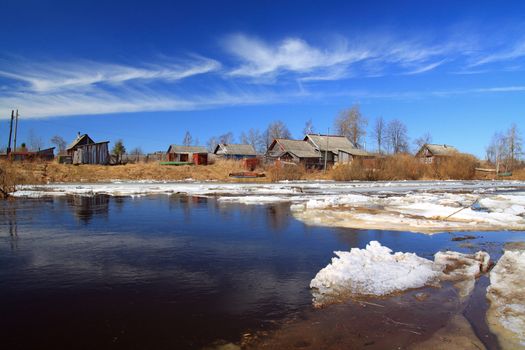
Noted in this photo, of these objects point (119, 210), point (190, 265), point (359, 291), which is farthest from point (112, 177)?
point (359, 291)

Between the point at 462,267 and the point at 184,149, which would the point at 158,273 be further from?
the point at 184,149

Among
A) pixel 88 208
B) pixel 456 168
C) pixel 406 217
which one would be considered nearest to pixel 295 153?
pixel 456 168

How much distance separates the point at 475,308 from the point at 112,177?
4454cm

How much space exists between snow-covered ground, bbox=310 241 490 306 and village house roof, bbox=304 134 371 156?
57.7 meters

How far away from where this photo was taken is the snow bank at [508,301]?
545cm

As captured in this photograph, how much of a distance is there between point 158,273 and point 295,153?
57.0 m

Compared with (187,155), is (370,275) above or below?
below

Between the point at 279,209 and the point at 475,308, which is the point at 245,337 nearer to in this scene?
the point at 475,308

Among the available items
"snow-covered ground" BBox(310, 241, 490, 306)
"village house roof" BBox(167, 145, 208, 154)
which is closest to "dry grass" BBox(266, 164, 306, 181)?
"village house roof" BBox(167, 145, 208, 154)

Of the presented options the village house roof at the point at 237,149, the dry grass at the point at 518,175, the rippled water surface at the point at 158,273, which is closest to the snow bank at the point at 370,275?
the rippled water surface at the point at 158,273

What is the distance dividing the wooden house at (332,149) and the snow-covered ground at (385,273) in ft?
189

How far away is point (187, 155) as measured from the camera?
74.4 metres

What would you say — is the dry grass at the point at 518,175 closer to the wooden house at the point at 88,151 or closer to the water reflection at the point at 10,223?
the wooden house at the point at 88,151

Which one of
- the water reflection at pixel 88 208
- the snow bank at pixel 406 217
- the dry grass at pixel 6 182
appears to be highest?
the dry grass at pixel 6 182
